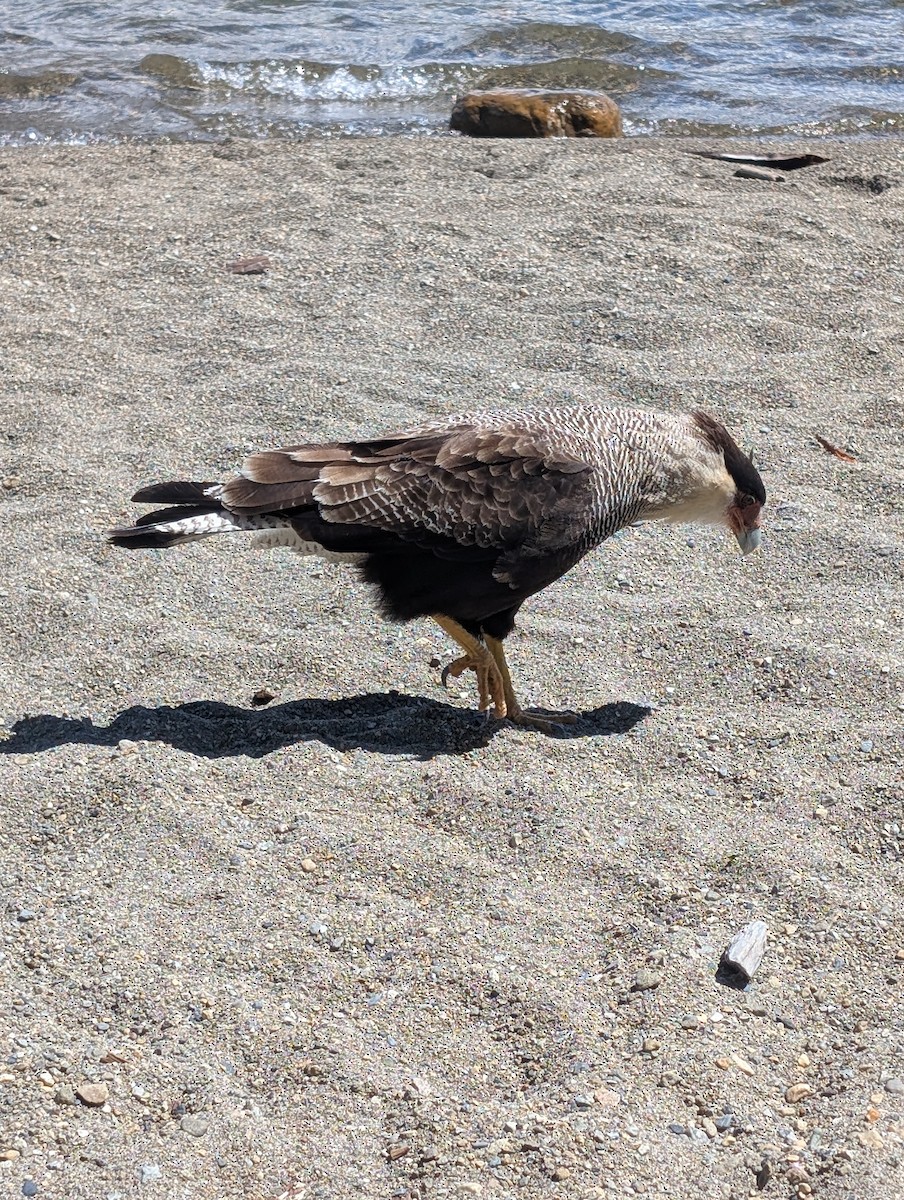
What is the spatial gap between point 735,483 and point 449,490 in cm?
113

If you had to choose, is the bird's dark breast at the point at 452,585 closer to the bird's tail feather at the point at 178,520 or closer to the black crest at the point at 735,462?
the bird's tail feather at the point at 178,520

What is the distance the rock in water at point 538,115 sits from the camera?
9.52 metres

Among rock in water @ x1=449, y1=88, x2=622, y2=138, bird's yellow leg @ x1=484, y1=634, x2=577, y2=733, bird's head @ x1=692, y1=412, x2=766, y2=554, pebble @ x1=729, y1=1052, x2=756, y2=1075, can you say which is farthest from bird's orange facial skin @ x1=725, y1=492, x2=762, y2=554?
rock in water @ x1=449, y1=88, x2=622, y2=138

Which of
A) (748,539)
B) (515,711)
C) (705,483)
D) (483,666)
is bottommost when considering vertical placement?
(515,711)

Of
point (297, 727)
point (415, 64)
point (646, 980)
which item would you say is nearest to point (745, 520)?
point (297, 727)

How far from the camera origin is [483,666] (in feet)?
14.7

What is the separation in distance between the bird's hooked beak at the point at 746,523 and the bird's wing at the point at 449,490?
29.2 inches

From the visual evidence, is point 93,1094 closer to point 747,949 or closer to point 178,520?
point 747,949

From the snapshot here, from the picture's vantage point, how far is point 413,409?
5.93m

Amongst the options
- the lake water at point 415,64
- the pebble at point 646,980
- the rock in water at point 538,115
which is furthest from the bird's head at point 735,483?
the lake water at point 415,64

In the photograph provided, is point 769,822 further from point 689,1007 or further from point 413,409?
point 413,409

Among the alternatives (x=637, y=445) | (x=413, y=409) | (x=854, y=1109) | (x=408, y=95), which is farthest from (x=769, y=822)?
(x=408, y=95)

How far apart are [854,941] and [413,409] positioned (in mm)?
3269

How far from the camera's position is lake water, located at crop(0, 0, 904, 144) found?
34.8ft
